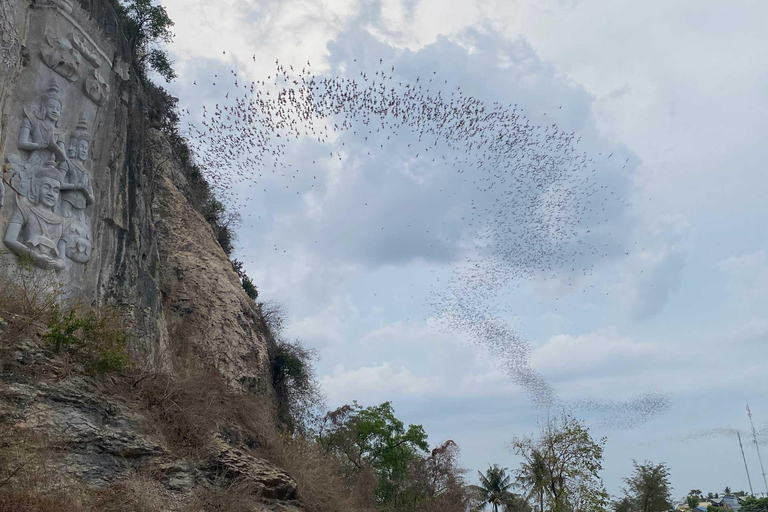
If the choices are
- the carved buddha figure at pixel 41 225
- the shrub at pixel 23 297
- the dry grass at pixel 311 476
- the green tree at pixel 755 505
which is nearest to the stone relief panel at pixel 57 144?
the carved buddha figure at pixel 41 225

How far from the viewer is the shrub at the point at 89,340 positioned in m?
13.9

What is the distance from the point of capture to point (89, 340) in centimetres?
1450

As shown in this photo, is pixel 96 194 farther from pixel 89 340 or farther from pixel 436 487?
pixel 436 487

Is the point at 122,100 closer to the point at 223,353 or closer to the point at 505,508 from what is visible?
the point at 223,353

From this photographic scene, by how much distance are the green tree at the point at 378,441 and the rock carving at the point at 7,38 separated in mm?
22948

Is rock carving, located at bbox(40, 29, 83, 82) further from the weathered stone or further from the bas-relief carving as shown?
the weathered stone

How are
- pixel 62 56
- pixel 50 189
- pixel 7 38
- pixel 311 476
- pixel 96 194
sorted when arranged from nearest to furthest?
pixel 7 38 → pixel 50 189 → pixel 311 476 → pixel 62 56 → pixel 96 194

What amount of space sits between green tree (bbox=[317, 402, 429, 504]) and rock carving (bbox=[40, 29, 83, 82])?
21.4m

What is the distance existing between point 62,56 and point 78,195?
12.2 ft

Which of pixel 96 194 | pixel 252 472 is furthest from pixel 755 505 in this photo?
pixel 96 194

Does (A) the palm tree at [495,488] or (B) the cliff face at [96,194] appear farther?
(A) the palm tree at [495,488]

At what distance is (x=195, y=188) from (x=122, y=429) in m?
19.5

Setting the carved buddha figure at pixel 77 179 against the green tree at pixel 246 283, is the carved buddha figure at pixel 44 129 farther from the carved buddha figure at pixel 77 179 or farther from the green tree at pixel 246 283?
the green tree at pixel 246 283

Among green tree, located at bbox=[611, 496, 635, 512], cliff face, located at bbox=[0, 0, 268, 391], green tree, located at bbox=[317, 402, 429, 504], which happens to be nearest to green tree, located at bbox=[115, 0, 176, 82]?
cliff face, located at bbox=[0, 0, 268, 391]
